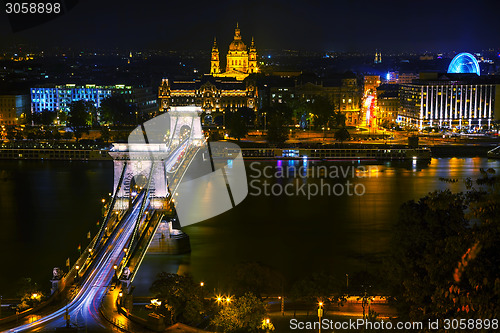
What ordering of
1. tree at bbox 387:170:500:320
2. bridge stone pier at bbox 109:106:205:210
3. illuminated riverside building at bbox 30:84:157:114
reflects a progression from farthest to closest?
illuminated riverside building at bbox 30:84:157:114, bridge stone pier at bbox 109:106:205:210, tree at bbox 387:170:500:320

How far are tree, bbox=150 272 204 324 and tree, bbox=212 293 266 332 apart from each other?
163mm

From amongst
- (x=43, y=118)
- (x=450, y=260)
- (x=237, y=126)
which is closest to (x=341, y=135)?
(x=237, y=126)

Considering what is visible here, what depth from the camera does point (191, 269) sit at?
665cm

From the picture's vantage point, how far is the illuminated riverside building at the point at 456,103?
20.4m

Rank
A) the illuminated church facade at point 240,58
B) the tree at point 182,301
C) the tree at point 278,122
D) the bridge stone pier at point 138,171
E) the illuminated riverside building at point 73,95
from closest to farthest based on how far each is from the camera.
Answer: the tree at point 182,301 → the bridge stone pier at point 138,171 → the tree at point 278,122 → the illuminated riverside building at point 73,95 → the illuminated church facade at point 240,58

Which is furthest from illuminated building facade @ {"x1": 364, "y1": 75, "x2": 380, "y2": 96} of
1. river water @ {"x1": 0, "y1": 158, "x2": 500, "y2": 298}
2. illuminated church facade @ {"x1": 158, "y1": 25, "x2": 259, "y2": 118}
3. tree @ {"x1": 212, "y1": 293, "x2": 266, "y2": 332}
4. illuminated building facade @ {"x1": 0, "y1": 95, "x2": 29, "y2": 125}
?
tree @ {"x1": 212, "y1": 293, "x2": 266, "y2": 332}

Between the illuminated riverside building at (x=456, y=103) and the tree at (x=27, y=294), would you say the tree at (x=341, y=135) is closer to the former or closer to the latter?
the illuminated riverside building at (x=456, y=103)

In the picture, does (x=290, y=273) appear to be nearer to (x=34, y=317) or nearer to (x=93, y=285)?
(x=93, y=285)

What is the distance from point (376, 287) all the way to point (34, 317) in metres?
2.19

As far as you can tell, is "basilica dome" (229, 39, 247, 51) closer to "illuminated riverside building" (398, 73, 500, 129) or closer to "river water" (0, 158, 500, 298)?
"illuminated riverside building" (398, 73, 500, 129)

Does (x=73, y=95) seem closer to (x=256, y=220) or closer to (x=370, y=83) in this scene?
(x=370, y=83)

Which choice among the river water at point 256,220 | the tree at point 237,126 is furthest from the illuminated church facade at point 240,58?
the river water at point 256,220

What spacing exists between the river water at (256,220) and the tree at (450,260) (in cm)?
145

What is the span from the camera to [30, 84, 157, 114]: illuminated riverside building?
21.4 meters
